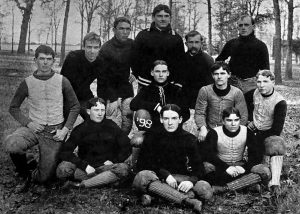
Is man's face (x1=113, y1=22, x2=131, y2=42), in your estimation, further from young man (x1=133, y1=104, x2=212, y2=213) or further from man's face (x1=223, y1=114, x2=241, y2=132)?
man's face (x1=223, y1=114, x2=241, y2=132)

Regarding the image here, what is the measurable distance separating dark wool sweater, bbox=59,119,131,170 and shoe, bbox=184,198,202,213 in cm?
113

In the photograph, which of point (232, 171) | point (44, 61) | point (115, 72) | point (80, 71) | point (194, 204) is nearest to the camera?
point (194, 204)

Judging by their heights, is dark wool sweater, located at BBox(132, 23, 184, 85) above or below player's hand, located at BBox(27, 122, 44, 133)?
above

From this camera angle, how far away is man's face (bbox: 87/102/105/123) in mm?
4781

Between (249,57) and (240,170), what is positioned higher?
(249,57)

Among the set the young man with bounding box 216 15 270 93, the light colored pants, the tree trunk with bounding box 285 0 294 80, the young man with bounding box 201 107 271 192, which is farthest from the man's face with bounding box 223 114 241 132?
the tree trunk with bounding box 285 0 294 80

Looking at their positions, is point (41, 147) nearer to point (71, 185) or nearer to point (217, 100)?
point (71, 185)

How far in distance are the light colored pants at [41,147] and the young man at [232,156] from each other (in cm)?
201

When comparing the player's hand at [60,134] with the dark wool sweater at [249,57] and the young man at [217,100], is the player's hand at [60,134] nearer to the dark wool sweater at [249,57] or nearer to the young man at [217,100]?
the young man at [217,100]

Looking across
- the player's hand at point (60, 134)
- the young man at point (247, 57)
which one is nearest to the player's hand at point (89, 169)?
the player's hand at point (60, 134)

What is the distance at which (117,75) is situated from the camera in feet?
20.0

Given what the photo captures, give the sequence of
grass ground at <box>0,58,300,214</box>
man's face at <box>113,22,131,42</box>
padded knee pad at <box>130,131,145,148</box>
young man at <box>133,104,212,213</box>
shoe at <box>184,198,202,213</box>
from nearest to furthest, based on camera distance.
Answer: shoe at <box>184,198,202,213</box> → grass ground at <box>0,58,300,214</box> → young man at <box>133,104,212,213</box> → padded knee pad at <box>130,131,145,148</box> → man's face at <box>113,22,131,42</box>

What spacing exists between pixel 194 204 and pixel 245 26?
3408 mm

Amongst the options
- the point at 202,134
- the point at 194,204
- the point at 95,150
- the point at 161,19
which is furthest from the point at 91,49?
the point at 194,204
